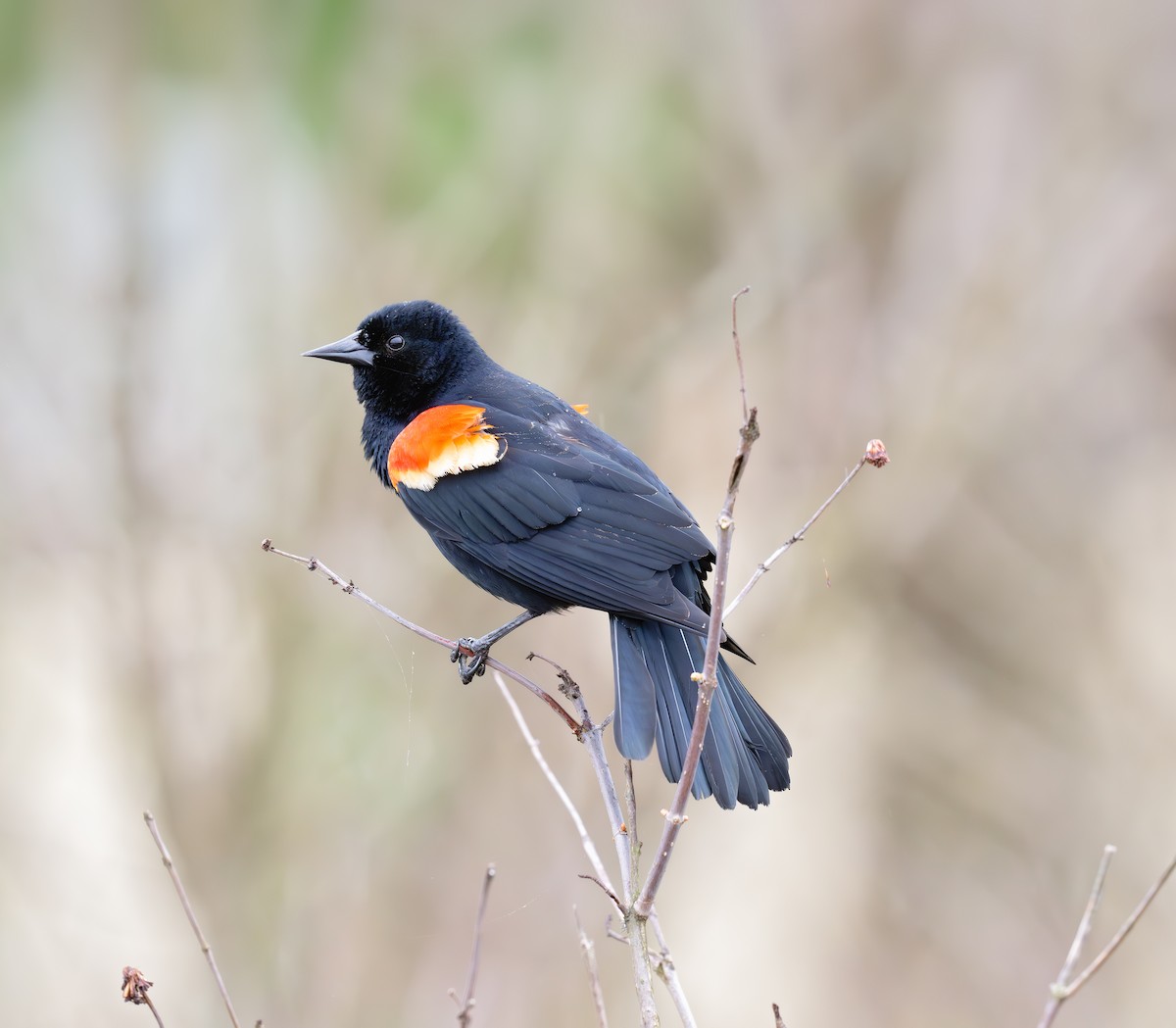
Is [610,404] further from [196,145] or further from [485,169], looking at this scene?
[196,145]

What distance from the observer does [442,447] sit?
2.44 m

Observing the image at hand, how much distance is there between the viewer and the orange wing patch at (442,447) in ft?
7.92

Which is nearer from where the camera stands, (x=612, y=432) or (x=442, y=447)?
(x=442, y=447)

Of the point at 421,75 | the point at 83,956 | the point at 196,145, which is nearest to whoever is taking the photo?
the point at 83,956

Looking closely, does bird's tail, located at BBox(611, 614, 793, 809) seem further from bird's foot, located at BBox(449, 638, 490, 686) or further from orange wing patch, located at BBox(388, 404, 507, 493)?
orange wing patch, located at BBox(388, 404, 507, 493)

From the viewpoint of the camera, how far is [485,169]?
5.21 metres

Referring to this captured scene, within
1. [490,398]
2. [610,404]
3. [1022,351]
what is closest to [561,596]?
[490,398]

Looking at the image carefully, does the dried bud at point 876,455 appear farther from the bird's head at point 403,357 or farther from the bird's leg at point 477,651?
the bird's head at point 403,357

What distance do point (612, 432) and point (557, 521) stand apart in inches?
92.7

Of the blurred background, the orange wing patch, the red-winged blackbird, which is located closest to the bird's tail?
the red-winged blackbird

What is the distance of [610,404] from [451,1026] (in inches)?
101

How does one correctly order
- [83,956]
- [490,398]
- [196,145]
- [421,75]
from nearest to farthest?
1. [490,398]
2. [83,956]
3. [196,145]
4. [421,75]

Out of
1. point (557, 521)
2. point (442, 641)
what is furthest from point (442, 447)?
point (442, 641)

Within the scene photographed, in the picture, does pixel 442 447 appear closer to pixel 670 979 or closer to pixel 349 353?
pixel 349 353
